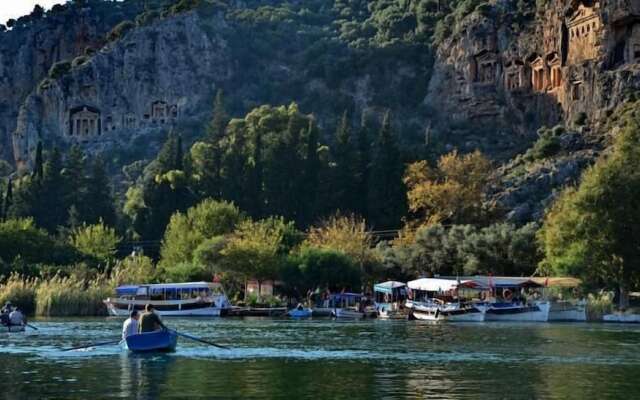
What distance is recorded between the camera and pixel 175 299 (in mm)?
111938

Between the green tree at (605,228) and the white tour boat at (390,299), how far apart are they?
14.6 m

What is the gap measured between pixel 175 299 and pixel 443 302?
23.3 meters

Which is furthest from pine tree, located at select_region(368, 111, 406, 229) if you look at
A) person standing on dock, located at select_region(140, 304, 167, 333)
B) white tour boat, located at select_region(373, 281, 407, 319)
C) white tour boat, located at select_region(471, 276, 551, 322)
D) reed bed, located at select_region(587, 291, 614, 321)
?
person standing on dock, located at select_region(140, 304, 167, 333)

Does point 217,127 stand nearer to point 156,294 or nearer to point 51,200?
point 51,200

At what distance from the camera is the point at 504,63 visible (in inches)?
6585

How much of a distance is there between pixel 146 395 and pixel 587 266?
6226cm

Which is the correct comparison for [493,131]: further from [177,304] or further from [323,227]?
[177,304]

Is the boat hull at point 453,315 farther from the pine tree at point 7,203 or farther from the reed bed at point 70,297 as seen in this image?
the pine tree at point 7,203

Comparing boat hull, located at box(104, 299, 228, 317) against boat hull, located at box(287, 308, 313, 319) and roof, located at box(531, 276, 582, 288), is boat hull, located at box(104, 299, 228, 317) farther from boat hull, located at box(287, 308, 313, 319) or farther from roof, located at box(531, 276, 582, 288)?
roof, located at box(531, 276, 582, 288)

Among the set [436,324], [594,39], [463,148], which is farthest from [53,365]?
[463,148]

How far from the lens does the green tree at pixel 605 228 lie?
323 ft

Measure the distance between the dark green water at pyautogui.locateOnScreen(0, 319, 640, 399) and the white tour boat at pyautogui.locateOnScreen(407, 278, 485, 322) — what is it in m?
17.8

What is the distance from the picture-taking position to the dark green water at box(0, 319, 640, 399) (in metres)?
45.8

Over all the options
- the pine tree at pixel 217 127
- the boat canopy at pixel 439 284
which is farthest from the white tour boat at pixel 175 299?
the pine tree at pixel 217 127
